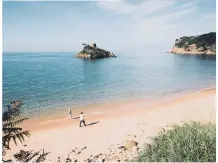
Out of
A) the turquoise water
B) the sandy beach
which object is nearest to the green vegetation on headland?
the sandy beach

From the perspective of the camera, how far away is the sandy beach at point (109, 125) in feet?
14.0

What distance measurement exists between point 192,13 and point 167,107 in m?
3.22

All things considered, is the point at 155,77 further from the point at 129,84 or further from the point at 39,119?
the point at 39,119

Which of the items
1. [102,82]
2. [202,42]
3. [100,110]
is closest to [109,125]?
[100,110]

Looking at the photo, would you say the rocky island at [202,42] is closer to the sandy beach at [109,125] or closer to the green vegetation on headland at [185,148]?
the sandy beach at [109,125]

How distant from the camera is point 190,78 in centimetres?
1030

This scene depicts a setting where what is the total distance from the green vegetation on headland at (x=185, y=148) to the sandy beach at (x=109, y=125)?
87 centimetres

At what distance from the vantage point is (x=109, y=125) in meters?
5.52

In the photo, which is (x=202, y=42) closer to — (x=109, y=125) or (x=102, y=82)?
(x=109, y=125)

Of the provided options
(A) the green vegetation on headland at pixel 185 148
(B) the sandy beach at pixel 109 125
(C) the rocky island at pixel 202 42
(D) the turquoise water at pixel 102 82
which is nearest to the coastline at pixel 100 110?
(B) the sandy beach at pixel 109 125

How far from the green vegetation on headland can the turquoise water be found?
13.3ft

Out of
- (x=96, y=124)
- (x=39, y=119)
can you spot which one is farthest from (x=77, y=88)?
(x=96, y=124)

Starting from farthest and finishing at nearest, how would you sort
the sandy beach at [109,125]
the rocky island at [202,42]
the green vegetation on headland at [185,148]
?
1. the rocky island at [202,42]
2. the sandy beach at [109,125]
3. the green vegetation on headland at [185,148]

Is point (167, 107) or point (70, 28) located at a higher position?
point (70, 28)
